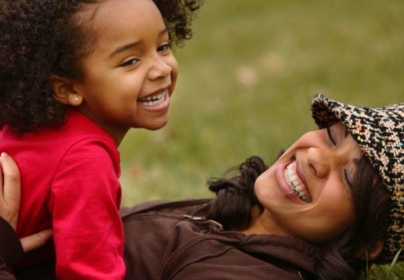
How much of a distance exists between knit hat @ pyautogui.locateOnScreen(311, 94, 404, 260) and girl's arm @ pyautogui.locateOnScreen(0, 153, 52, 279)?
1.17 meters

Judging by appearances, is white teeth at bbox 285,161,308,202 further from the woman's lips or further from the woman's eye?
the woman's eye

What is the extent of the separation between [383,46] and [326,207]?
6.26 metres

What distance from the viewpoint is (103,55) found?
3553 mm

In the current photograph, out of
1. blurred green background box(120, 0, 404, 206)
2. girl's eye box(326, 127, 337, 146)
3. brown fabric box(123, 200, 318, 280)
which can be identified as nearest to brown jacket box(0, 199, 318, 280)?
brown fabric box(123, 200, 318, 280)

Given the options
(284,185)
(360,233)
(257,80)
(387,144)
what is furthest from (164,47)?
(257,80)

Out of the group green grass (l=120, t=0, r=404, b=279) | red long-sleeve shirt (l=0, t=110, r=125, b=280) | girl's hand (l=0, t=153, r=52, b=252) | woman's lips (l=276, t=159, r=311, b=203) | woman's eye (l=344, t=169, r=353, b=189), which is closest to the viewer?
red long-sleeve shirt (l=0, t=110, r=125, b=280)

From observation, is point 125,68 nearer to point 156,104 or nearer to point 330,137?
point 156,104

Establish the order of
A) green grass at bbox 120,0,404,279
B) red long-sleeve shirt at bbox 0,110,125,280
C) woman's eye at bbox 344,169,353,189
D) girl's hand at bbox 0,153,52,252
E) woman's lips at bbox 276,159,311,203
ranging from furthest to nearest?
green grass at bbox 120,0,404,279, woman's lips at bbox 276,159,311,203, woman's eye at bbox 344,169,353,189, girl's hand at bbox 0,153,52,252, red long-sleeve shirt at bbox 0,110,125,280

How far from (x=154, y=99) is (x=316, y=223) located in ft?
2.43

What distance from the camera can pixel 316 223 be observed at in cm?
369

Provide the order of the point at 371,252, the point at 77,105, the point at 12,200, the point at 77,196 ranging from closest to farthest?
1. the point at 77,196
2. the point at 12,200
3. the point at 77,105
4. the point at 371,252

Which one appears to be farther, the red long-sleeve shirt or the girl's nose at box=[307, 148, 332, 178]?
the girl's nose at box=[307, 148, 332, 178]

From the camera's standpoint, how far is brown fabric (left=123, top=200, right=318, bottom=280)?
3596 millimetres

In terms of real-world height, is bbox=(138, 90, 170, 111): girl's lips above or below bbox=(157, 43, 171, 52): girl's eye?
below
